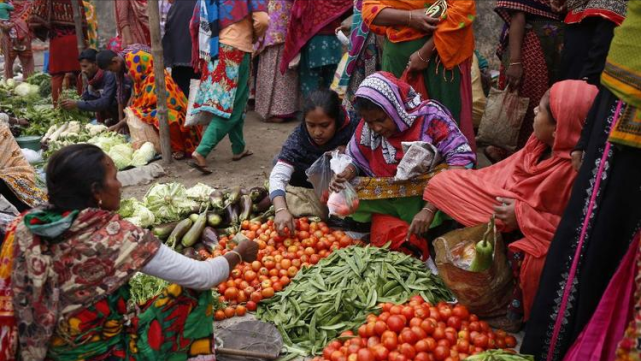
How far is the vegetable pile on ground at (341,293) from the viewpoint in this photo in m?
3.17

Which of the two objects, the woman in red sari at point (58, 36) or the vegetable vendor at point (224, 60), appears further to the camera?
the woman in red sari at point (58, 36)

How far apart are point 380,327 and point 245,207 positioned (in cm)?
192

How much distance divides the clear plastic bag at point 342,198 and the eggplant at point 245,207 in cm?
87

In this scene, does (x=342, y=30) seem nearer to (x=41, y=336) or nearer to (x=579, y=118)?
(x=579, y=118)

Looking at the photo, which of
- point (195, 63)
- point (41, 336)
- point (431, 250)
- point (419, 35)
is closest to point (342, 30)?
point (195, 63)

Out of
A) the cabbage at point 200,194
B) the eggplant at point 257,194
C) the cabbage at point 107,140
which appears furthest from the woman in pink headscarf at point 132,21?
the eggplant at point 257,194

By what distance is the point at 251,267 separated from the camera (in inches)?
147

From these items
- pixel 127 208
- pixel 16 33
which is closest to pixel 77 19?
pixel 16 33

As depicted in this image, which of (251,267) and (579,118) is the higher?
(579,118)

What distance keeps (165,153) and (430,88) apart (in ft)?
9.65

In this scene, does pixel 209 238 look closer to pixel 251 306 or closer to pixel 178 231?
pixel 178 231

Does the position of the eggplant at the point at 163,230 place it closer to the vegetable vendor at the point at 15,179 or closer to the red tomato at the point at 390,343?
the vegetable vendor at the point at 15,179

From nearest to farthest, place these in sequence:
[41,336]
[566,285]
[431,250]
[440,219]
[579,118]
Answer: [41,336]
[566,285]
[579,118]
[440,219]
[431,250]

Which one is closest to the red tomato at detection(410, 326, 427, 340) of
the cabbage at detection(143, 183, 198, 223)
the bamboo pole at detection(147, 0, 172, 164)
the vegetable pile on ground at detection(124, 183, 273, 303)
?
the vegetable pile on ground at detection(124, 183, 273, 303)
